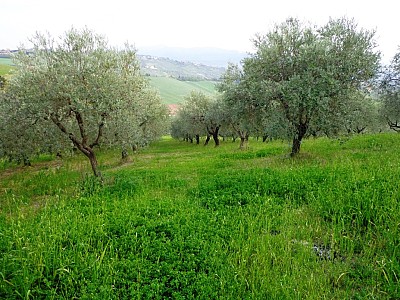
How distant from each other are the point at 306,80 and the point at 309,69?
107 centimetres

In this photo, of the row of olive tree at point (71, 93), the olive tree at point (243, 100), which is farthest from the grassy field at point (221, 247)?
the olive tree at point (243, 100)

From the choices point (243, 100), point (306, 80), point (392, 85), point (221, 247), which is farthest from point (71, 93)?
point (392, 85)

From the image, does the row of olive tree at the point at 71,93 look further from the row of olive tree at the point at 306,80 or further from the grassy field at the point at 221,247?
the row of olive tree at the point at 306,80

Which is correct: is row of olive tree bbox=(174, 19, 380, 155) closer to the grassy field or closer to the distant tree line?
the distant tree line

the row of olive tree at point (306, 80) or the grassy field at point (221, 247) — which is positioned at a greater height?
the row of olive tree at point (306, 80)

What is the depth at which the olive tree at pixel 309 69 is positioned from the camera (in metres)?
15.7

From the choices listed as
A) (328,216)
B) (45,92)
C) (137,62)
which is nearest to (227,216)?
(328,216)

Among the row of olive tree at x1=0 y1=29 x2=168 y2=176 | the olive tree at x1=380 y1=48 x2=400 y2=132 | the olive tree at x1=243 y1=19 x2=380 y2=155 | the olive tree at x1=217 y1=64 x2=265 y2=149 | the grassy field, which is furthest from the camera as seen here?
the olive tree at x1=380 y1=48 x2=400 y2=132

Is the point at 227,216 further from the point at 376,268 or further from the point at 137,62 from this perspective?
the point at 137,62

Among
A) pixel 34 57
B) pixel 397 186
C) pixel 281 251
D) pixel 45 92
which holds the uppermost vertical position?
pixel 34 57

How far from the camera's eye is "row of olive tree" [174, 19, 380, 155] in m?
15.8

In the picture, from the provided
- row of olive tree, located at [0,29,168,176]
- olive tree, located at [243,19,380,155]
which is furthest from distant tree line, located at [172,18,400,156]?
row of olive tree, located at [0,29,168,176]

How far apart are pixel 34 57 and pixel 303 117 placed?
1652 cm

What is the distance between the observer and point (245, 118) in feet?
66.4
